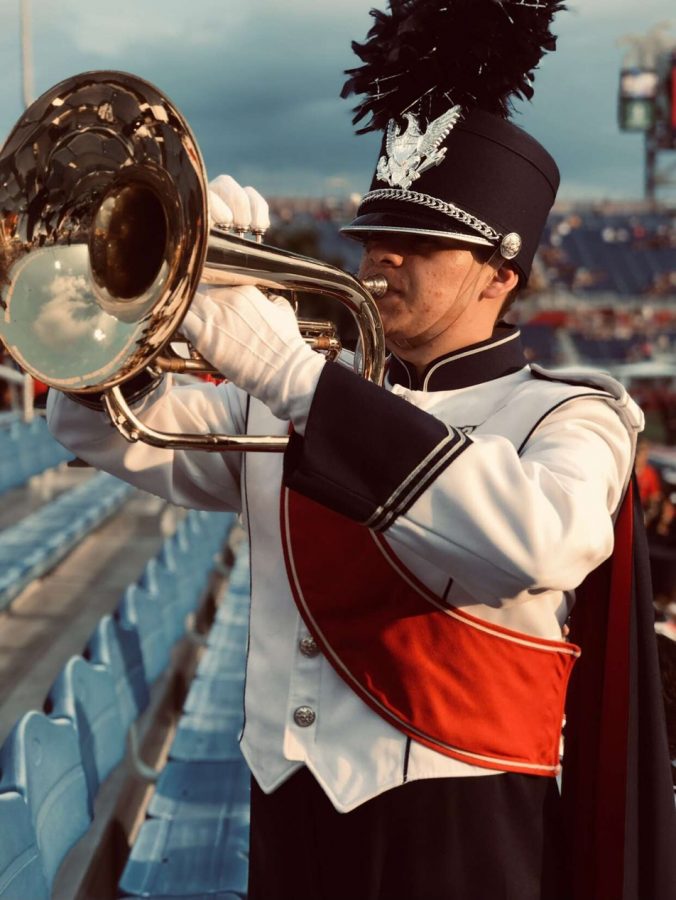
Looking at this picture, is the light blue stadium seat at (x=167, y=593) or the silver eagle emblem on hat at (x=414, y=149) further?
the light blue stadium seat at (x=167, y=593)

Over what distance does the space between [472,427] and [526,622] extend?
0.29m

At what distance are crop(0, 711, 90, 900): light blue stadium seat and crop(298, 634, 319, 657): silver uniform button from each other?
78cm

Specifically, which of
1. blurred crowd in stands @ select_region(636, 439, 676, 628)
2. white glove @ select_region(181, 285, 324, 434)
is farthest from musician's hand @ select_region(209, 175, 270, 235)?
blurred crowd in stands @ select_region(636, 439, 676, 628)

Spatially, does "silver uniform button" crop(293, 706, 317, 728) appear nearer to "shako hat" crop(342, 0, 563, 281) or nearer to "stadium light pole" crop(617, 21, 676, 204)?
"shako hat" crop(342, 0, 563, 281)

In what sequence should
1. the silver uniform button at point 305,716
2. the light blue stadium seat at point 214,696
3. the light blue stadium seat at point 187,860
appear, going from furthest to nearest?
1. the light blue stadium seat at point 214,696
2. the light blue stadium seat at point 187,860
3. the silver uniform button at point 305,716

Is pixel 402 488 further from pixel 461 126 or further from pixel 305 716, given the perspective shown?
pixel 461 126

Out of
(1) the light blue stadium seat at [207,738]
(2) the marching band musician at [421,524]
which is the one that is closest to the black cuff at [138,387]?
(2) the marching band musician at [421,524]

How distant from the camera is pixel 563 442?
4.40 feet

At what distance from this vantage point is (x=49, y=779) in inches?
87.1

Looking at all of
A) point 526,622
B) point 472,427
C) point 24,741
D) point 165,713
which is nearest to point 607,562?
point 526,622

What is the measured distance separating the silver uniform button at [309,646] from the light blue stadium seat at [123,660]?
61.5 inches

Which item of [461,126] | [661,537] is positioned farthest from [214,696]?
[661,537]

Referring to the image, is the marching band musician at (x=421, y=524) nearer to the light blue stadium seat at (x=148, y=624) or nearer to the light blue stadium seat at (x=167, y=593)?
the light blue stadium seat at (x=148, y=624)

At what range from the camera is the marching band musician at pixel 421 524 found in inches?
48.9
